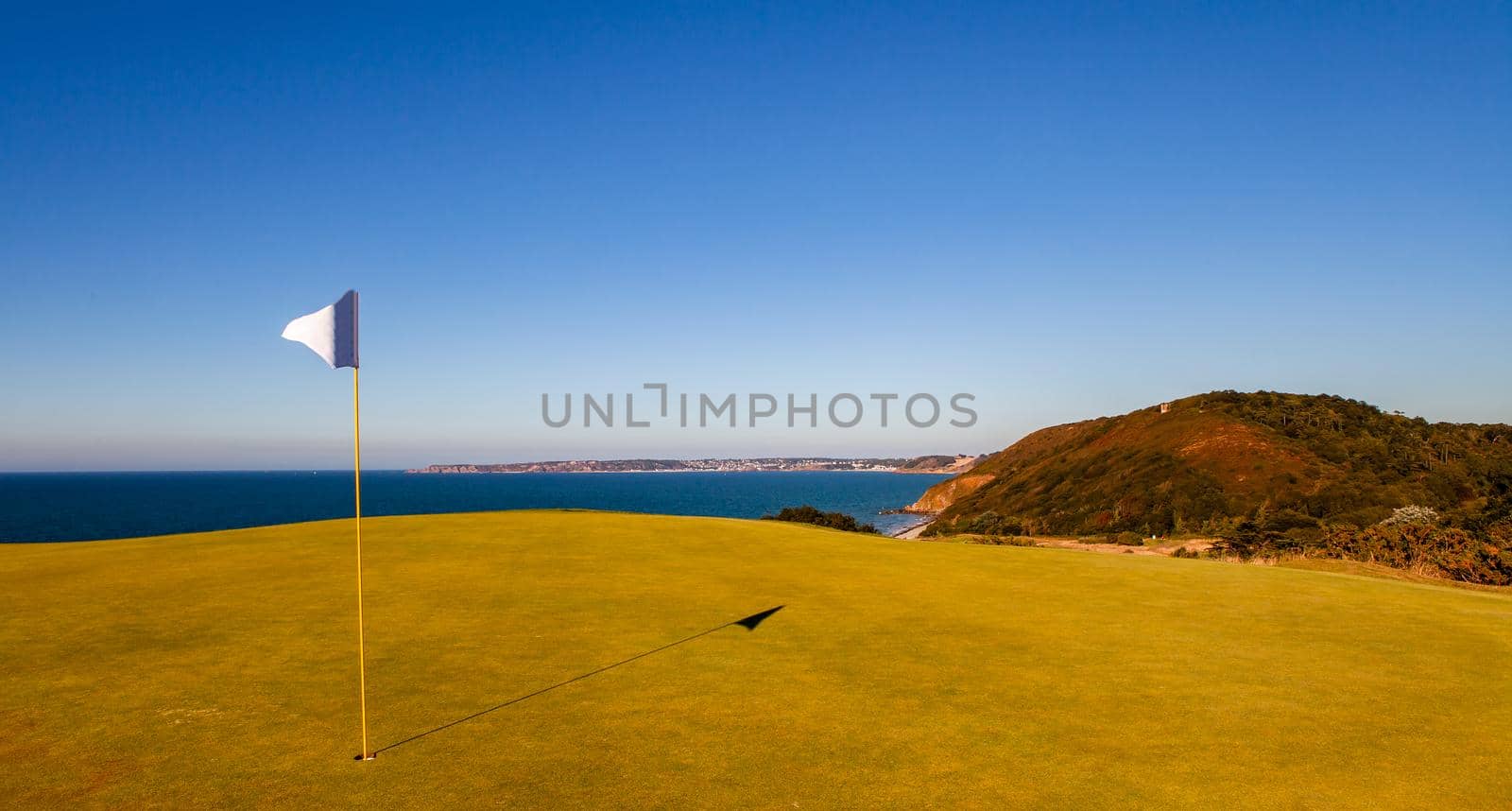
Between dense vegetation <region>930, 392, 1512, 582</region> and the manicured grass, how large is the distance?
19.9 m

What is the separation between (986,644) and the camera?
10.4 m

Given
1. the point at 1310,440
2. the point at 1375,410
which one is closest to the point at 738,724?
the point at 1310,440

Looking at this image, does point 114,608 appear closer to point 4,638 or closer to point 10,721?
point 4,638

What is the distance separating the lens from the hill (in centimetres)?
5509

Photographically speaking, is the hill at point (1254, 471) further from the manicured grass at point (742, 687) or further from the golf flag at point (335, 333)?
the golf flag at point (335, 333)

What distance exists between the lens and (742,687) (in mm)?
8477

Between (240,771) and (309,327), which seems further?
(309,327)

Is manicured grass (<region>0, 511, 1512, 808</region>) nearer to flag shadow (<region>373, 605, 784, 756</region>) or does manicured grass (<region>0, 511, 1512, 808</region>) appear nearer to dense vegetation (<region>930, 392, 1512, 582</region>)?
flag shadow (<region>373, 605, 784, 756</region>)

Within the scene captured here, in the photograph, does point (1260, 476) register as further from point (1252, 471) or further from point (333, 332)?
point (333, 332)

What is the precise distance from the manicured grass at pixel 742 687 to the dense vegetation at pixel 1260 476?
19.9m

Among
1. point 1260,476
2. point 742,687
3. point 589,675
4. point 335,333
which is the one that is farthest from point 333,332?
point 1260,476

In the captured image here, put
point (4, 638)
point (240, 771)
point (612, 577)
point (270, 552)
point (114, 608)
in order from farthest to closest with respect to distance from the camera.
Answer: point (270, 552), point (612, 577), point (114, 608), point (4, 638), point (240, 771)

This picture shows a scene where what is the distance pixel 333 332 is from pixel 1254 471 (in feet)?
243

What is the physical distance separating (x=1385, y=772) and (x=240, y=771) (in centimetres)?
932
